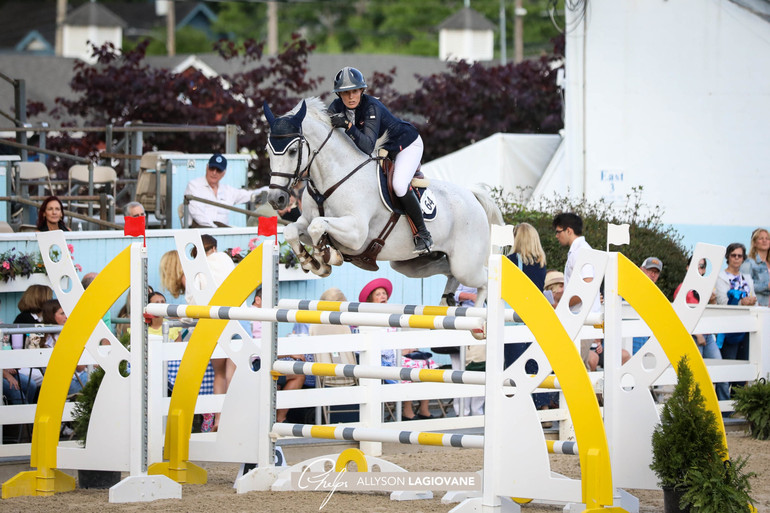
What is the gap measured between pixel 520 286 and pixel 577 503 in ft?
3.98

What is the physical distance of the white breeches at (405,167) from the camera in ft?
20.0

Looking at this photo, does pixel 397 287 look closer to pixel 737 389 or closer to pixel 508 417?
pixel 737 389

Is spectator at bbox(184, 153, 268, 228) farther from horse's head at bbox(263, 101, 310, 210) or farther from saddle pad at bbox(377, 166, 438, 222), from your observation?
horse's head at bbox(263, 101, 310, 210)

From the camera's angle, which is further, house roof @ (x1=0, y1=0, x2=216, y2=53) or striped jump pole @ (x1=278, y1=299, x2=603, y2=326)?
house roof @ (x1=0, y1=0, x2=216, y2=53)

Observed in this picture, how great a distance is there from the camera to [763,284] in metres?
9.78

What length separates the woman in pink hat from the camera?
317 inches

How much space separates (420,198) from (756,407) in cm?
395

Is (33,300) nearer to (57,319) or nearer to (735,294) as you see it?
(57,319)

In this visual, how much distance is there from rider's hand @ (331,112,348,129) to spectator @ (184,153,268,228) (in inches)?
165

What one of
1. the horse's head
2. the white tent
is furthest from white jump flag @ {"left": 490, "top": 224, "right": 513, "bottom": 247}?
the white tent

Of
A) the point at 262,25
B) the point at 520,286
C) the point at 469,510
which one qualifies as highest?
the point at 262,25

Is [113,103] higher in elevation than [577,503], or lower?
higher

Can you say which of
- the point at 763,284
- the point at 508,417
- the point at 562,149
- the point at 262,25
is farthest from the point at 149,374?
the point at 262,25

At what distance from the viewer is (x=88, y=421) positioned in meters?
6.60
